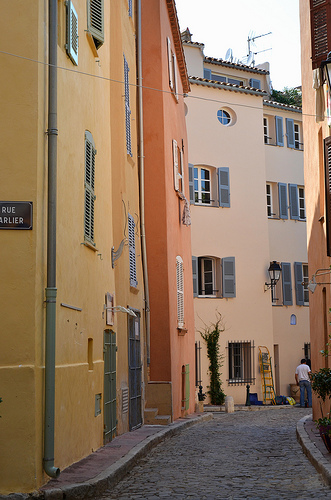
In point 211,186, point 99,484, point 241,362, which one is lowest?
point 99,484

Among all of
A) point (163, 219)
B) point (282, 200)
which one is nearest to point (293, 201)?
point (282, 200)

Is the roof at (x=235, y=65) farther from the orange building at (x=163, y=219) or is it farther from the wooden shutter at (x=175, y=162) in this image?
the wooden shutter at (x=175, y=162)

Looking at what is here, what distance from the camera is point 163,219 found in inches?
687

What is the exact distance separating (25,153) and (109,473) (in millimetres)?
3698

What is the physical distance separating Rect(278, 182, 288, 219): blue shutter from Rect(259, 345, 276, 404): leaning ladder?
5542mm

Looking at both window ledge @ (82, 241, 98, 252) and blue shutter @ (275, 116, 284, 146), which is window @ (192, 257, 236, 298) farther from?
window ledge @ (82, 241, 98, 252)

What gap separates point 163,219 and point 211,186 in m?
10.7

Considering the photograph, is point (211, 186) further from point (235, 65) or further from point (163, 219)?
point (163, 219)

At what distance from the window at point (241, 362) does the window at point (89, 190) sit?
17.0m

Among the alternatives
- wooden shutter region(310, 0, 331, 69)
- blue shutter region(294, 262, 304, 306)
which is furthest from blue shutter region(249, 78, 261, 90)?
wooden shutter region(310, 0, 331, 69)

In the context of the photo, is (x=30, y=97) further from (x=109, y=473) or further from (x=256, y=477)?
(x=256, y=477)

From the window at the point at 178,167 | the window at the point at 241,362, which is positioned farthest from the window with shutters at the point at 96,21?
the window at the point at 241,362

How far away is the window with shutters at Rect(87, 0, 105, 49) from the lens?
36.0 ft

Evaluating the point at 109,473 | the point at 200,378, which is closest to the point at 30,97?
the point at 109,473
